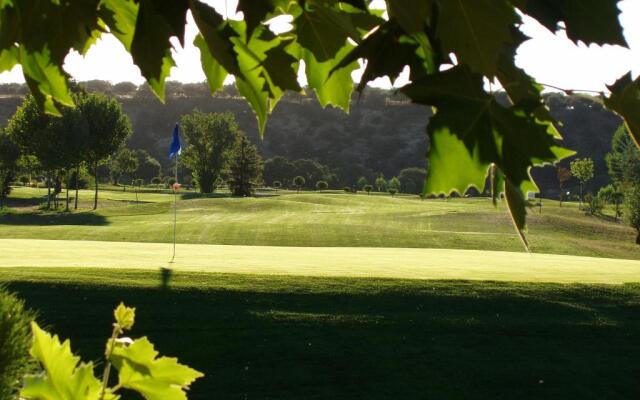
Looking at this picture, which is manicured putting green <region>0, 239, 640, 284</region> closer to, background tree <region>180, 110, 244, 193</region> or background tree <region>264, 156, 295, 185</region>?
background tree <region>180, 110, 244, 193</region>

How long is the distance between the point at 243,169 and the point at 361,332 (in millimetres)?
48345

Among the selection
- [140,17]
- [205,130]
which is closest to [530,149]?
[140,17]

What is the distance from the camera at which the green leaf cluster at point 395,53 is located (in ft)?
1.60

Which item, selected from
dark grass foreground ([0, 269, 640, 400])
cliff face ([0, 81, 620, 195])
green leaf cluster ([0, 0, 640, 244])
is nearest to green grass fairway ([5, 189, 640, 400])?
dark grass foreground ([0, 269, 640, 400])

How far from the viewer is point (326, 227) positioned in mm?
25609

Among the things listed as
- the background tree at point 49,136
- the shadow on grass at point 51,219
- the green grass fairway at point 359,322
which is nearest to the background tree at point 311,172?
the background tree at point 49,136

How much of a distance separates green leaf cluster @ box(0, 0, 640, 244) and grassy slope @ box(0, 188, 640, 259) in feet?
60.7

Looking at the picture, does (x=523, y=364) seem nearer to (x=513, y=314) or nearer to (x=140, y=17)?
(x=513, y=314)

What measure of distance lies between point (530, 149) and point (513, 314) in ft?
29.0

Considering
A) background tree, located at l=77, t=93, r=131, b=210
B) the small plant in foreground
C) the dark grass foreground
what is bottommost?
the dark grass foreground

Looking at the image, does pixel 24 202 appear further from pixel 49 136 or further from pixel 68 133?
pixel 68 133

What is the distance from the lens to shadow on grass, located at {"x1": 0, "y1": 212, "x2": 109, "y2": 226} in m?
30.0

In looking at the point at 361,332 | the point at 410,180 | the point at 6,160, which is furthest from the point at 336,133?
the point at 361,332

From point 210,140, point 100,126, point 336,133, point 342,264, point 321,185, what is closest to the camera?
point 342,264
